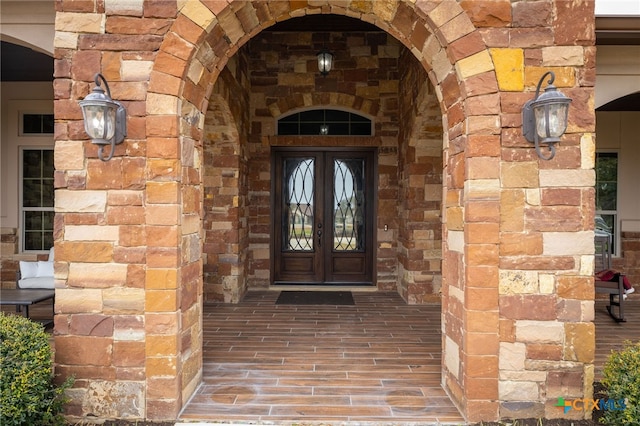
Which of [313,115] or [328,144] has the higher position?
[313,115]

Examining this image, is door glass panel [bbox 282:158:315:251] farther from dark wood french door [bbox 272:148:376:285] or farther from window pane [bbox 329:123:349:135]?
window pane [bbox 329:123:349:135]

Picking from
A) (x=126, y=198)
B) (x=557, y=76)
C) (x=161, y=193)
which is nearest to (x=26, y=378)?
(x=126, y=198)

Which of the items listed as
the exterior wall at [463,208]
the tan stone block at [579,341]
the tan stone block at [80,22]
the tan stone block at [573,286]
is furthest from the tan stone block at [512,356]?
the tan stone block at [80,22]

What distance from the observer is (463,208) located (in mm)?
2795

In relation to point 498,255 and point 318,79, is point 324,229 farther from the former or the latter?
point 498,255

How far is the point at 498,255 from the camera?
2.69 metres

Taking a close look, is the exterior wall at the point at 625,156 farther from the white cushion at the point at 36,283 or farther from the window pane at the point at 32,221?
the window pane at the point at 32,221

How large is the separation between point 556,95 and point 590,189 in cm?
71

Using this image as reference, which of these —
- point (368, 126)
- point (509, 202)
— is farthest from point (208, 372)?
point (368, 126)

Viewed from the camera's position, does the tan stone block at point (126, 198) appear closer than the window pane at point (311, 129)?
Yes

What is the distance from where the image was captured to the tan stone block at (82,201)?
2750mm

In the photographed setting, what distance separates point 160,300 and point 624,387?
116 inches

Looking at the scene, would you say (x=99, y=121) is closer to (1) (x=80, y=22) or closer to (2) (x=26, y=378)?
(1) (x=80, y=22)

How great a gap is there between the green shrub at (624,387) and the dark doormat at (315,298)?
11.2 ft
